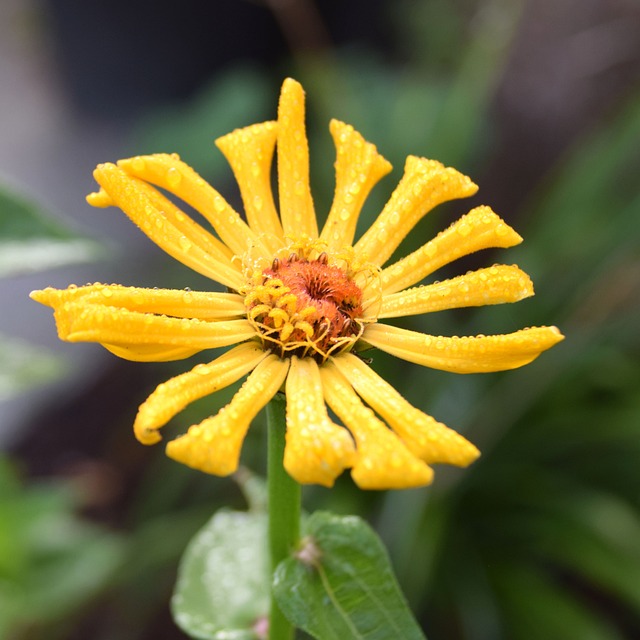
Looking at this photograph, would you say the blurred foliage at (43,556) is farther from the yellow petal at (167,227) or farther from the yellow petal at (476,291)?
the yellow petal at (476,291)

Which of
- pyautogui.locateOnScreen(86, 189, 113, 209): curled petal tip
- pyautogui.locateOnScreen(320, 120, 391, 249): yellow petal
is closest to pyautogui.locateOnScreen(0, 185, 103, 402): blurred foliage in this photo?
pyautogui.locateOnScreen(86, 189, 113, 209): curled petal tip

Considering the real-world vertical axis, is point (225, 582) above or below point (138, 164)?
below

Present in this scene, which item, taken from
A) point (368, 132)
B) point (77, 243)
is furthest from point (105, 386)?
point (77, 243)

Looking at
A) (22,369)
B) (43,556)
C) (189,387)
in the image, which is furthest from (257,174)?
(43,556)

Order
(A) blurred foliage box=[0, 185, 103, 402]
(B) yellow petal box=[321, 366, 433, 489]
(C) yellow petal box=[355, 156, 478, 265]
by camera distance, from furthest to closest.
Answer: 1. (A) blurred foliage box=[0, 185, 103, 402]
2. (C) yellow petal box=[355, 156, 478, 265]
3. (B) yellow petal box=[321, 366, 433, 489]

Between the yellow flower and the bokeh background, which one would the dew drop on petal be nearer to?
the yellow flower

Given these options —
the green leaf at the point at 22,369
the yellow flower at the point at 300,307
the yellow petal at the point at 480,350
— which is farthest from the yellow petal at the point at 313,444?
the green leaf at the point at 22,369

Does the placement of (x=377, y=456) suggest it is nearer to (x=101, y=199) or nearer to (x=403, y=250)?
(x=101, y=199)
